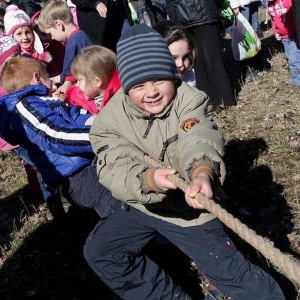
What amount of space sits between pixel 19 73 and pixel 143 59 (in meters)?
1.89

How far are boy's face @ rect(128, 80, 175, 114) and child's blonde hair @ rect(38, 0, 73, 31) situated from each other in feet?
11.2

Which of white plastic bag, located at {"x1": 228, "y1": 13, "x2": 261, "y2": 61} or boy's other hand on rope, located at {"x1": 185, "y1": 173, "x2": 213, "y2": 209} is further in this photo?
white plastic bag, located at {"x1": 228, "y1": 13, "x2": 261, "y2": 61}

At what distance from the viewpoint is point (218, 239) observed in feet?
11.0

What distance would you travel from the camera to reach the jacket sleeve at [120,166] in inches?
121

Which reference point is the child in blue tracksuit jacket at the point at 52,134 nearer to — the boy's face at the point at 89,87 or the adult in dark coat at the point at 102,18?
the boy's face at the point at 89,87

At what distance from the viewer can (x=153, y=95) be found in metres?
3.21

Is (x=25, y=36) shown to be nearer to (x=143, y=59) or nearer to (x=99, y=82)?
(x=99, y=82)

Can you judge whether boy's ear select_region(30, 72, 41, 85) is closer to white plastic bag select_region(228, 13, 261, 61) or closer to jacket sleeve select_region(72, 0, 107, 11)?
jacket sleeve select_region(72, 0, 107, 11)

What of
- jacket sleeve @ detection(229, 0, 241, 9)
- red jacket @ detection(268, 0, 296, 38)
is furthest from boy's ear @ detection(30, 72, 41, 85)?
jacket sleeve @ detection(229, 0, 241, 9)

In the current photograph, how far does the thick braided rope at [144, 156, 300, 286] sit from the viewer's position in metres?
2.07

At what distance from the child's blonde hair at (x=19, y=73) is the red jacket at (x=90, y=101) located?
0.98 ft

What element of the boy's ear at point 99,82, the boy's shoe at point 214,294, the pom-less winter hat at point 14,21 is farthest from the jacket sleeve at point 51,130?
the pom-less winter hat at point 14,21

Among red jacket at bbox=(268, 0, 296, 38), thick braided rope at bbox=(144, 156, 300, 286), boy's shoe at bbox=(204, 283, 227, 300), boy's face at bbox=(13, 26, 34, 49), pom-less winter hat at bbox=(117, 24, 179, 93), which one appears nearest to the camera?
thick braided rope at bbox=(144, 156, 300, 286)

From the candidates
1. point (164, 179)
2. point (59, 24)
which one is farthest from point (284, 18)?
point (164, 179)
